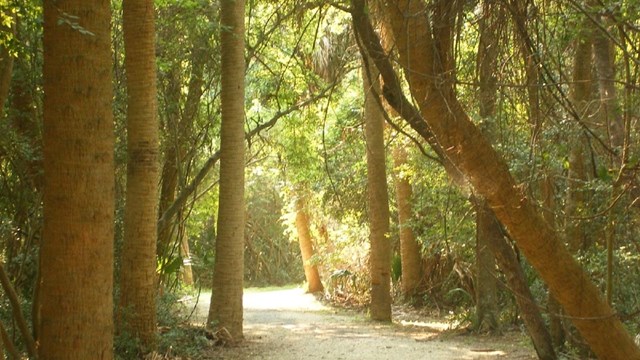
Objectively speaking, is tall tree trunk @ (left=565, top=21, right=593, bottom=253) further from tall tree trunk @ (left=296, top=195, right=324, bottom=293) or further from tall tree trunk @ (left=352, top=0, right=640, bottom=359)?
tall tree trunk @ (left=296, top=195, right=324, bottom=293)

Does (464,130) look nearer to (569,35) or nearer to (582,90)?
(569,35)

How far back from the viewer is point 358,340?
45.6 ft

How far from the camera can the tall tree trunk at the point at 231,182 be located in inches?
520

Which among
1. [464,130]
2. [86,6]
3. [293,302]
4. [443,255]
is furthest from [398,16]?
[293,302]

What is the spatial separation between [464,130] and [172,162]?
10862 millimetres

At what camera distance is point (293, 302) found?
26.6 meters

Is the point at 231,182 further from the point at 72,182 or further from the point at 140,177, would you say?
the point at 72,182

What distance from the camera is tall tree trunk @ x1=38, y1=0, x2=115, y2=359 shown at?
472cm

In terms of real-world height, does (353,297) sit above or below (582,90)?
below

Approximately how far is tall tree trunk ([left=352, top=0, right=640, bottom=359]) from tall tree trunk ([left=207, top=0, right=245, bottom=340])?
27.9ft

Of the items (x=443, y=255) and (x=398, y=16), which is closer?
(x=398, y=16)

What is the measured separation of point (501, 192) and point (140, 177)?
6268 mm

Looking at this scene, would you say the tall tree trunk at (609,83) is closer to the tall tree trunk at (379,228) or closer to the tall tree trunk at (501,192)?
the tall tree trunk at (501,192)

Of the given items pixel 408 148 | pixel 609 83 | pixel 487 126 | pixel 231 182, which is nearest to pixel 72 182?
pixel 609 83
